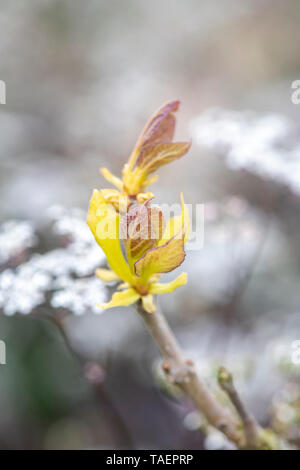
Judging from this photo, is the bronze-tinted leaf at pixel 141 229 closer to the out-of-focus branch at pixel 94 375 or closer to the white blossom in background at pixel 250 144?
the out-of-focus branch at pixel 94 375

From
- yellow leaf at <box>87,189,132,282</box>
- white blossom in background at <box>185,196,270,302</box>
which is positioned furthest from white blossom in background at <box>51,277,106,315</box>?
white blossom in background at <box>185,196,270,302</box>

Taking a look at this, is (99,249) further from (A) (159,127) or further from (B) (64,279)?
(A) (159,127)

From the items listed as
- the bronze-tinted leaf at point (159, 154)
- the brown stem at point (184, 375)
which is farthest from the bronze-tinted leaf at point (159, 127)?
A: the brown stem at point (184, 375)

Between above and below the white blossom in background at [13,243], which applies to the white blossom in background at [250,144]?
above

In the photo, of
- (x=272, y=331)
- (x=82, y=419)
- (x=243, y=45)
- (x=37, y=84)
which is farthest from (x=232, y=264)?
(x=243, y=45)

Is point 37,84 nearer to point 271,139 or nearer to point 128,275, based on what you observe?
point 271,139

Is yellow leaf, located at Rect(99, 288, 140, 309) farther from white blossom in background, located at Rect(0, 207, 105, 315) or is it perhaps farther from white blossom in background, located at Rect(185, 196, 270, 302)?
white blossom in background, located at Rect(185, 196, 270, 302)
